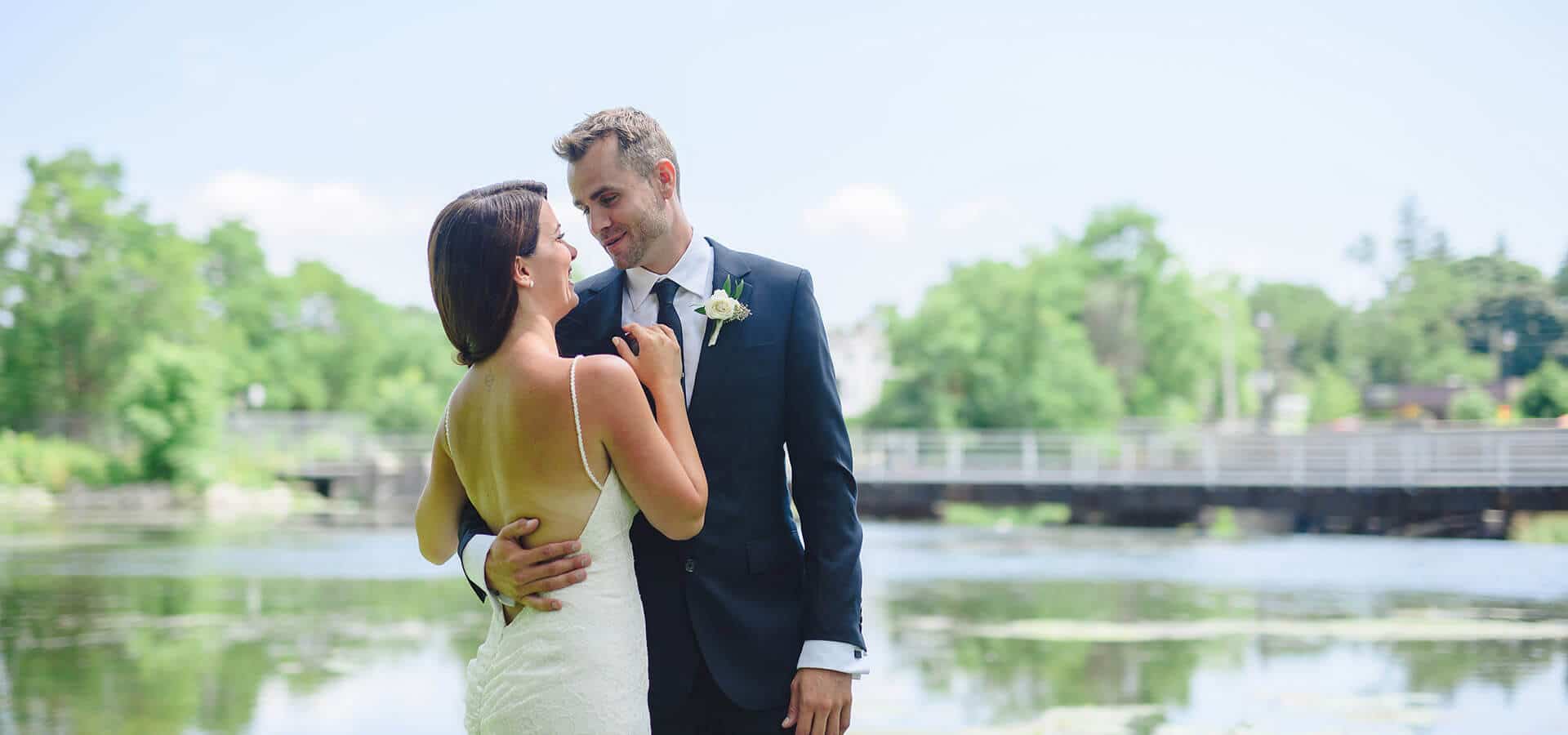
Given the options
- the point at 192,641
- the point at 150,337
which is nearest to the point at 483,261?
the point at 192,641

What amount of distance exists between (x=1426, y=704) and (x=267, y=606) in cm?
914

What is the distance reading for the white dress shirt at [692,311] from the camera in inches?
92.9

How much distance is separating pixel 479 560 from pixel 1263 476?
81.0 feet

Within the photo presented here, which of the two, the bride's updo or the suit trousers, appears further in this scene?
the suit trousers

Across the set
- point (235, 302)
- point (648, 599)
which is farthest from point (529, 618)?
point (235, 302)

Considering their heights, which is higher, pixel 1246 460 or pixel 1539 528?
pixel 1246 460

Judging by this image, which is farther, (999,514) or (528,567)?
(999,514)

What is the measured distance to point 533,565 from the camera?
2162 millimetres

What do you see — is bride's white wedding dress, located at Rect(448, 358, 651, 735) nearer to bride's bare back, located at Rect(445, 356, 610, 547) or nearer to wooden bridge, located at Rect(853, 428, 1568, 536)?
bride's bare back, located at Rect(445, 356, 610, 547)

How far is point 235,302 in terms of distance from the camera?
52062 millimetres

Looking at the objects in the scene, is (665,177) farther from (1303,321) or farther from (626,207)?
(1303,321)

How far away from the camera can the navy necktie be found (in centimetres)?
244

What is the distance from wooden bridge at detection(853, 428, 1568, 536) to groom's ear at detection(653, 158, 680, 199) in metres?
22.3

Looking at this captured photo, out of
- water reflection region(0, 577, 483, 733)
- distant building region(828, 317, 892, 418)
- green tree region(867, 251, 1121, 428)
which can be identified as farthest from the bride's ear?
distant building region(828, 317, 892, 418)
